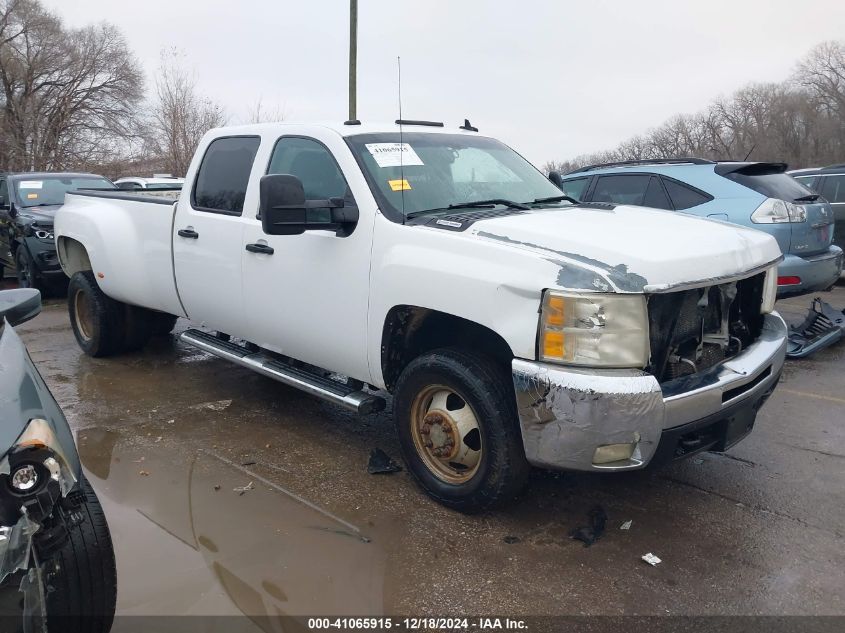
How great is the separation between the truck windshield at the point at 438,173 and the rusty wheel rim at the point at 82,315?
143 inches

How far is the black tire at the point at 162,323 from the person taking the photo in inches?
254

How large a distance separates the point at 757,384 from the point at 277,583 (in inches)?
95.1

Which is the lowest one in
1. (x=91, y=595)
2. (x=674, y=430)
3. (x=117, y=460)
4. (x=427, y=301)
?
(x=117, y=460)

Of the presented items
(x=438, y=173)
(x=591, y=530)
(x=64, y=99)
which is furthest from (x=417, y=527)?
(x=64, y=99)

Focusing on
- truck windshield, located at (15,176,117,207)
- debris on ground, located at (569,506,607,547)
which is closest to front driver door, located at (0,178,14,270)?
truck windshield, located at (15,176,117,207)

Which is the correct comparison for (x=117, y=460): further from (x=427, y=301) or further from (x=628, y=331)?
(x=628, y=331)

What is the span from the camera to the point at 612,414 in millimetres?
2727

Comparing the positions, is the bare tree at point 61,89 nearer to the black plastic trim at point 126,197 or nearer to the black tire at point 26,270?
the black tire at point 26,270

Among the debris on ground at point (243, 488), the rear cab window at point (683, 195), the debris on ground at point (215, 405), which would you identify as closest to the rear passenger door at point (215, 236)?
the debris on ground at point (215, 405)

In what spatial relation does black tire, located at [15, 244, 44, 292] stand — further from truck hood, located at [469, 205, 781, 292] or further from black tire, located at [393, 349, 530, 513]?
truck hood, located at [469, 205, 781, 292]

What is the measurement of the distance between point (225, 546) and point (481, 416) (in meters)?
1.34

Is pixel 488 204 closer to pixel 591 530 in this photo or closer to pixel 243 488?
pixel 591 530

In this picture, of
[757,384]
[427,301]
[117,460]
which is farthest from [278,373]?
[757,384]

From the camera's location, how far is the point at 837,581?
284cm
